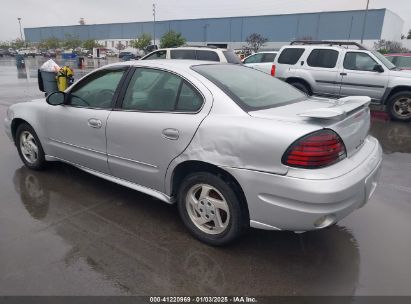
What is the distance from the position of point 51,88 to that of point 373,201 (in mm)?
8796

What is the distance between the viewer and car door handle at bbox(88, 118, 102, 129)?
12.0ft

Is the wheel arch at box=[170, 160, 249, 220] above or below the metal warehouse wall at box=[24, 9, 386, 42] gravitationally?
below

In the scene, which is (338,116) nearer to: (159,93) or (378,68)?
(159,93)

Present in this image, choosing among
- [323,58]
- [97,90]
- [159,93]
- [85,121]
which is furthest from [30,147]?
[323,58]

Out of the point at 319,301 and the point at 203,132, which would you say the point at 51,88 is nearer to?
the point at 203,132

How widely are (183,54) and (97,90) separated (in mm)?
8714

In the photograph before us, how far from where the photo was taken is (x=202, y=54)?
1195 cm

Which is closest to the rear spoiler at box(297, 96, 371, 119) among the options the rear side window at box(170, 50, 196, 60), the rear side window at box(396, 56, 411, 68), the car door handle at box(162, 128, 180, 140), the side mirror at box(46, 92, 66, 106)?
the car door handle at box(162, 128, 180, 140)

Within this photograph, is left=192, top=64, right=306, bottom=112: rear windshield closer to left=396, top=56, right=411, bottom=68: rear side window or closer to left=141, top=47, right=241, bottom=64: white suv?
left=141, top=47, right=241, bottom=64: white suv

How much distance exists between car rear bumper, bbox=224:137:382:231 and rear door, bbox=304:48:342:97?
7449 mm

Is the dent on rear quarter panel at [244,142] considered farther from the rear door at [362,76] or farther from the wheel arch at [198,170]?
the rear door at [362,76]

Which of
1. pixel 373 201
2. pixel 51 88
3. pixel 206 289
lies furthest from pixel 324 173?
pixel 51 88

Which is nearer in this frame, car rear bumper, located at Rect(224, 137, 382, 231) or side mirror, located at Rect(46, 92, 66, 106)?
car rear bumper, located at Rect(224, 137, 382, 231)

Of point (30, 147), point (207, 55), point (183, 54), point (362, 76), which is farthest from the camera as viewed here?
point (183, 54)
